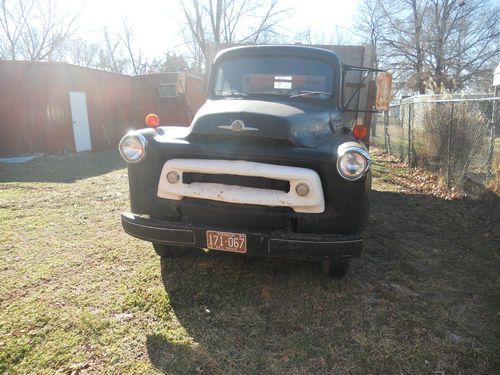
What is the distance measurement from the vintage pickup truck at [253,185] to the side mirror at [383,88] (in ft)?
3.64

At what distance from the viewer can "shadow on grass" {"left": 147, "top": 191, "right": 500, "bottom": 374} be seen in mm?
2504

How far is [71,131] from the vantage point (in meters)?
13.5

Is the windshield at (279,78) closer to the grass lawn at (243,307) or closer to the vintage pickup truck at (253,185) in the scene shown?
the vintage pickup truck at (253,185)

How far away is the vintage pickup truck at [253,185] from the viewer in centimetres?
286

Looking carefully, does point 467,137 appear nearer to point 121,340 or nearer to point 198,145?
point 198,145

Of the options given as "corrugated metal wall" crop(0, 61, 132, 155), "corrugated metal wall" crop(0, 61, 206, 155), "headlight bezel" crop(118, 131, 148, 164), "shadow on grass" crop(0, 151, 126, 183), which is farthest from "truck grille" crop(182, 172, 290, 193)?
"corrugated metal wall" crop(0, 61, 132, 155)

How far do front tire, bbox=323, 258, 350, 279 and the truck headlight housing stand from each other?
3.02ft

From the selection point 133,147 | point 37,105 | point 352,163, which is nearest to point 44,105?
point 37,105

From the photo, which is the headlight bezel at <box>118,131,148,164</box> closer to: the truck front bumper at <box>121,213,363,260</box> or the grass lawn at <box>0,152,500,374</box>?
the truck front bumper at <box>121,213,363,260</box>

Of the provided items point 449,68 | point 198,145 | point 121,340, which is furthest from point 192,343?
point 449,68

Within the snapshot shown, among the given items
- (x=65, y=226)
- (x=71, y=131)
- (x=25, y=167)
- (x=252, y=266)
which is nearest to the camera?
(x=252, y=266)

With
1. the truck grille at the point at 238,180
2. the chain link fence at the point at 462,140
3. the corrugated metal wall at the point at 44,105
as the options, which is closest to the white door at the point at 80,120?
the corrugated metal wall at the point at 44,105

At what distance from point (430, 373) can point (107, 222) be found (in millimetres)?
4447

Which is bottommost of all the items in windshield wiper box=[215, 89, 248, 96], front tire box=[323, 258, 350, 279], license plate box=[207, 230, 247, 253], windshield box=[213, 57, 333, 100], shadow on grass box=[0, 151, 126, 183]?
front tire box=[323, 258, 350, 279]
